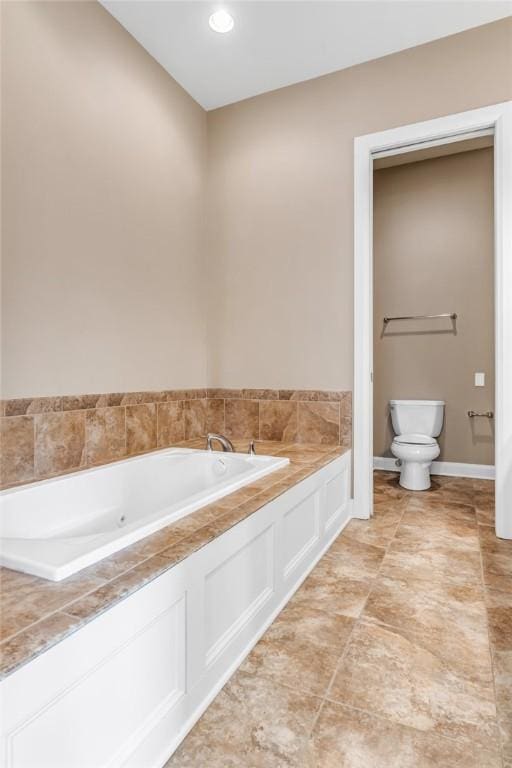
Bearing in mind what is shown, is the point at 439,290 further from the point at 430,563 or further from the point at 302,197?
the point at 430,563

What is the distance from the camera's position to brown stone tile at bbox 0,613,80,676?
71 cm

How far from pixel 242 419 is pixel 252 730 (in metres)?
2.13

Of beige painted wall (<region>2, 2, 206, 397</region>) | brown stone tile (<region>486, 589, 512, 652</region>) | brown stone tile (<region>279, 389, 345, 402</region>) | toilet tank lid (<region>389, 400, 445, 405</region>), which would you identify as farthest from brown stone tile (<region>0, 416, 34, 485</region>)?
toilet tank lid (<region>389, 400, 445, 405</region>)

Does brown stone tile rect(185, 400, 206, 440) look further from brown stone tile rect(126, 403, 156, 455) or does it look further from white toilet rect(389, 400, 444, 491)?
white toilet rect(389, 400, 444, 491)

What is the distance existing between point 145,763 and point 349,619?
88 cm

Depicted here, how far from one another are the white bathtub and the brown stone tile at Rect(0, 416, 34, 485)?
141mm

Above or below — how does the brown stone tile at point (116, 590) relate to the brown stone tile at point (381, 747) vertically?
above

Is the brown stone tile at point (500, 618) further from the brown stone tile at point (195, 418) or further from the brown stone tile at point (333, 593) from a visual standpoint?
the brown stone tile at point (195, 418)

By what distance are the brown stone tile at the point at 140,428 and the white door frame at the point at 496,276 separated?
125 cm

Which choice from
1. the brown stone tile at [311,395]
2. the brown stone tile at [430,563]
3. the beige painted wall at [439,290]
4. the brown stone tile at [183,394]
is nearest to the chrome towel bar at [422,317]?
the beige painted wall at [439,290]

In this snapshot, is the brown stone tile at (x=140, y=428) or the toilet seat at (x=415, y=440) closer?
the brown stone tile at (x=140, y=428)

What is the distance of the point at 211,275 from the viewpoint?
3279 mm

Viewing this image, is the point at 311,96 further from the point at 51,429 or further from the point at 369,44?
the point at 51,429

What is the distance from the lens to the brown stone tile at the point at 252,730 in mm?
1052
